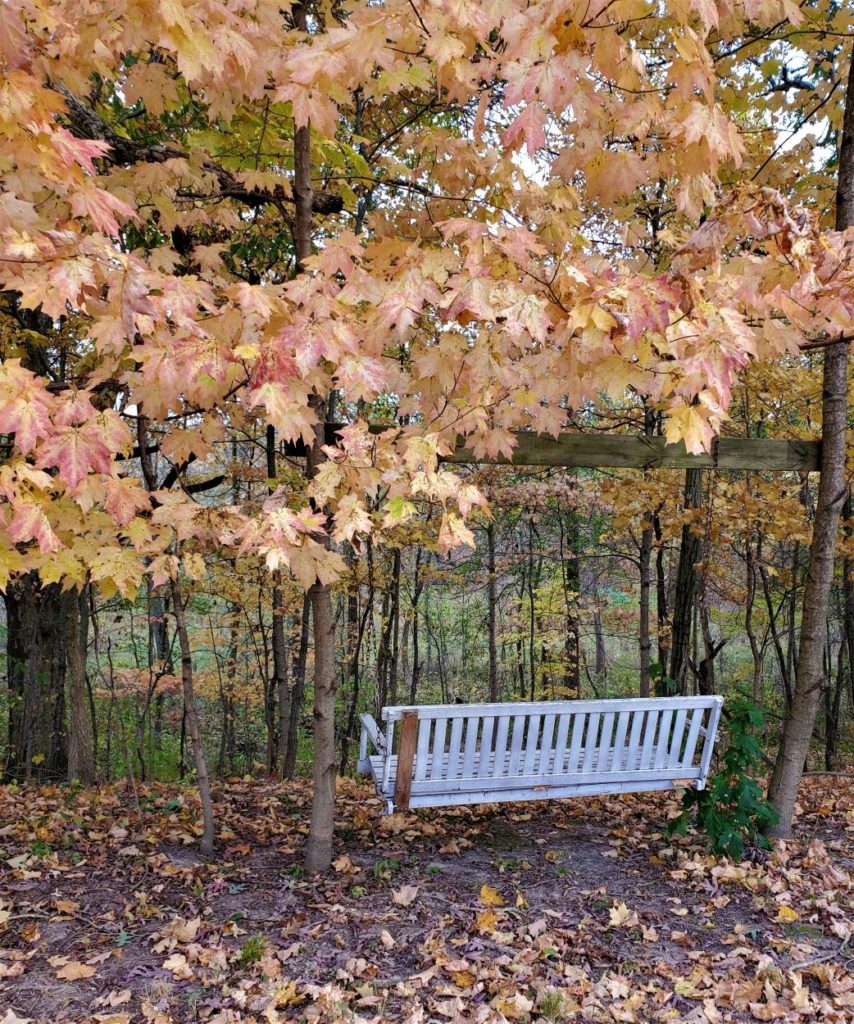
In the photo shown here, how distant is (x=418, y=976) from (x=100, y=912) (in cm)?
156

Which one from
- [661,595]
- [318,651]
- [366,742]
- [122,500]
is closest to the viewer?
[122,500]

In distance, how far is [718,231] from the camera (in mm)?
2094

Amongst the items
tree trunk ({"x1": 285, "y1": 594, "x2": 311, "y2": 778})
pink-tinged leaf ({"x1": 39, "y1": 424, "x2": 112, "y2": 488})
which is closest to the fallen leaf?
pink-tinged leaf ({"x1": 39, "y1": 424, "x2": 112, "y2": 488})

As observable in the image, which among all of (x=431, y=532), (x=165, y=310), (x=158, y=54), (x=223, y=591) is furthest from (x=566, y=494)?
(x=165, y=310)

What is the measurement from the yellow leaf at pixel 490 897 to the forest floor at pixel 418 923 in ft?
0.07

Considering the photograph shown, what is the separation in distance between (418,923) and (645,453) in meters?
2.90

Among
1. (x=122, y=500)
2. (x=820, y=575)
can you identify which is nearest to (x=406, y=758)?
(x=122, y=500)

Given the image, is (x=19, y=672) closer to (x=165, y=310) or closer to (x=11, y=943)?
(x=11, y=943)

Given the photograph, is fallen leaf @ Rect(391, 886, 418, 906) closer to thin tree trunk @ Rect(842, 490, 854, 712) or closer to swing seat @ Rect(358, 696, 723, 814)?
swing seat @ Rect(358, 696, 723, 814)

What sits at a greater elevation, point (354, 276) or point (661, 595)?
point (354, 276)

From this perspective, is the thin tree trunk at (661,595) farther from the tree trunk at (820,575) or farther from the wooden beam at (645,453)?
the tree trunk at (820,575)

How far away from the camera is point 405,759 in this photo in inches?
156

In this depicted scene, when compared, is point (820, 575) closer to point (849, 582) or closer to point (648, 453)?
point (648, 453)

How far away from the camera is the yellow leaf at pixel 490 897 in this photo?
345 centimetres
